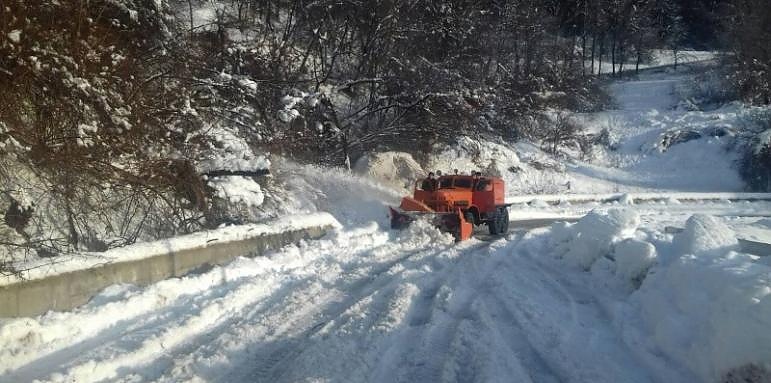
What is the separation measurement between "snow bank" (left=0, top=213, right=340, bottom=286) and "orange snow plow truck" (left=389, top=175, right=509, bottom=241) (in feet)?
9.36

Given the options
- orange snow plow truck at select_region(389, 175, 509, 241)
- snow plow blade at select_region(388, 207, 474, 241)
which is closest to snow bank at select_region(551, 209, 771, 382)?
snow plow blade at select_region(388, 207, 474, 241)

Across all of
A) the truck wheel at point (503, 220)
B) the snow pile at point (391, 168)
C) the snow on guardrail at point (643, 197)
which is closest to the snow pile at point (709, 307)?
the truck wheel at point (503, 220)

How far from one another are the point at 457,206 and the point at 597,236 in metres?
6.70

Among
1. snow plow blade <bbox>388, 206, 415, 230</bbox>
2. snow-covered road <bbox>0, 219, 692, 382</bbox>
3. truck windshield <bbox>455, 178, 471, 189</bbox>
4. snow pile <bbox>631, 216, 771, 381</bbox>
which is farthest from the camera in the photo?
truck windshield <bbox>455, 178, 471, 189</bbox>

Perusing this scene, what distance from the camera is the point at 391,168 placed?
2625 cm

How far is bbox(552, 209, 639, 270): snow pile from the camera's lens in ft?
32.9

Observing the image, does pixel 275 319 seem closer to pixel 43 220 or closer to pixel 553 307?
pixel 553 307

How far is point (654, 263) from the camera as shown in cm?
785

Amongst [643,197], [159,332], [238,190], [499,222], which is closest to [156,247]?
[159,332]

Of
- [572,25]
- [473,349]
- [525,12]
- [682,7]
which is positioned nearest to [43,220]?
[473,349]

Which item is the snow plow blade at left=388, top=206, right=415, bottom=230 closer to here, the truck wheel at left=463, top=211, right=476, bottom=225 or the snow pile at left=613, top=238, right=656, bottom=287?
the truck wheel at left=463, top=211, right=476, bottom=225

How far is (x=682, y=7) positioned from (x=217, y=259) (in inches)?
2912

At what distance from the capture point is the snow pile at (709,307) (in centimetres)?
470

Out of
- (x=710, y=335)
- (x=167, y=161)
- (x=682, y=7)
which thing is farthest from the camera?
(x=682, y=7)
